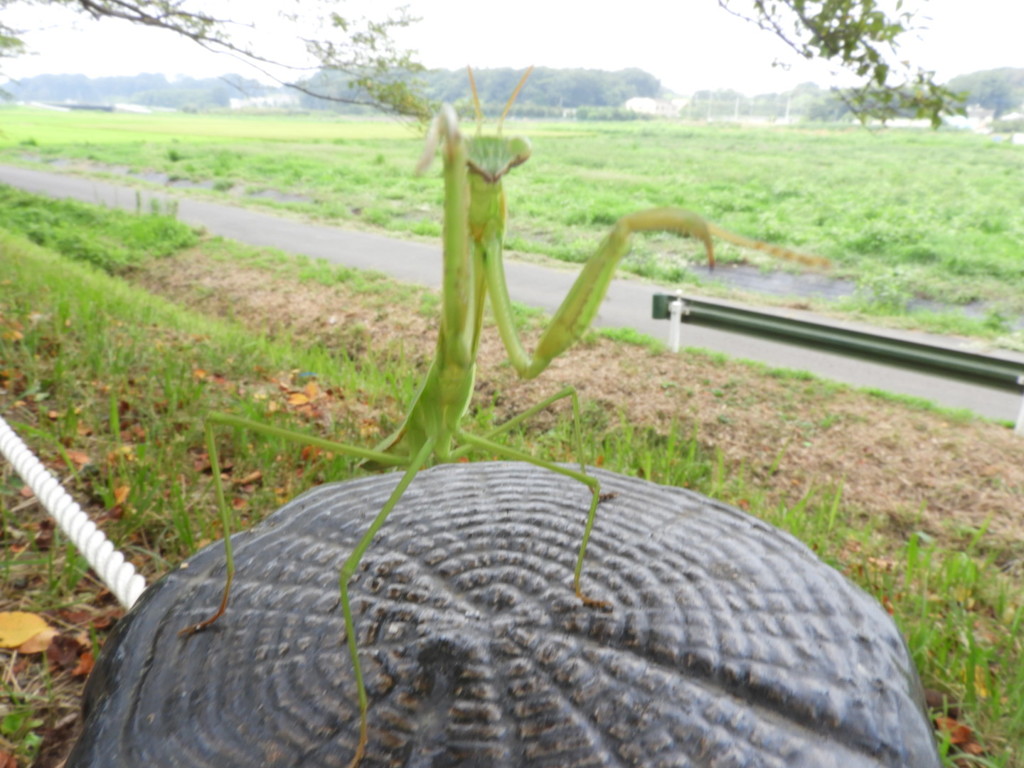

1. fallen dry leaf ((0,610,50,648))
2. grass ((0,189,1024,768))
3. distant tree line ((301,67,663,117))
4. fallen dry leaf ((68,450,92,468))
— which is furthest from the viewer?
distant tree line ((301,67,663,117))

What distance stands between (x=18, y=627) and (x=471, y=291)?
1449mm

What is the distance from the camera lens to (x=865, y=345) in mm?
3695

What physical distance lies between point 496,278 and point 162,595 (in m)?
0.74

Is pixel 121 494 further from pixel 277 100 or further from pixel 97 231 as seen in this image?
pixel 97 231

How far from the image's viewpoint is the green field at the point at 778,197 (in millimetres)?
5211

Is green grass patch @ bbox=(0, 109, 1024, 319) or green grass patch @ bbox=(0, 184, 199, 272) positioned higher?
green grass patch @ bbox=(0, 109, 1024, 319)

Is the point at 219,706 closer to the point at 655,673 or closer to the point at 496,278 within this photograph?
the point at 655,673

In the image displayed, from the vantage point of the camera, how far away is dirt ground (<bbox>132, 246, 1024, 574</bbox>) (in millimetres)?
3031

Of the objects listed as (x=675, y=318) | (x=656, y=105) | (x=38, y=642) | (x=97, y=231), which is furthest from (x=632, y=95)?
(x=97, y=231)

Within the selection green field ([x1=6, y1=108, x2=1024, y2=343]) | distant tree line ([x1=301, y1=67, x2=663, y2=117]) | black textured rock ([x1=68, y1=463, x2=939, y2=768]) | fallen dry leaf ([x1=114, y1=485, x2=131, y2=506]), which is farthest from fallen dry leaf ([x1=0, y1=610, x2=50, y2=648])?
distant tree line ([x1=301, y1=67, x2=663, y2=117])

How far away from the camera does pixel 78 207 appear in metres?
9.10

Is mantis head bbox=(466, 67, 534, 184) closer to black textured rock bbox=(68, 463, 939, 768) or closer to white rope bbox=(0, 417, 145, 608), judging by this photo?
black textured rock bbox=(68, 463, 939, 768)

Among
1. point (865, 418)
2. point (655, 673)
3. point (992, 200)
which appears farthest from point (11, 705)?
point (992, 200)

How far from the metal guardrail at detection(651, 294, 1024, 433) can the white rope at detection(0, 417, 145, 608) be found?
347 centimetres
